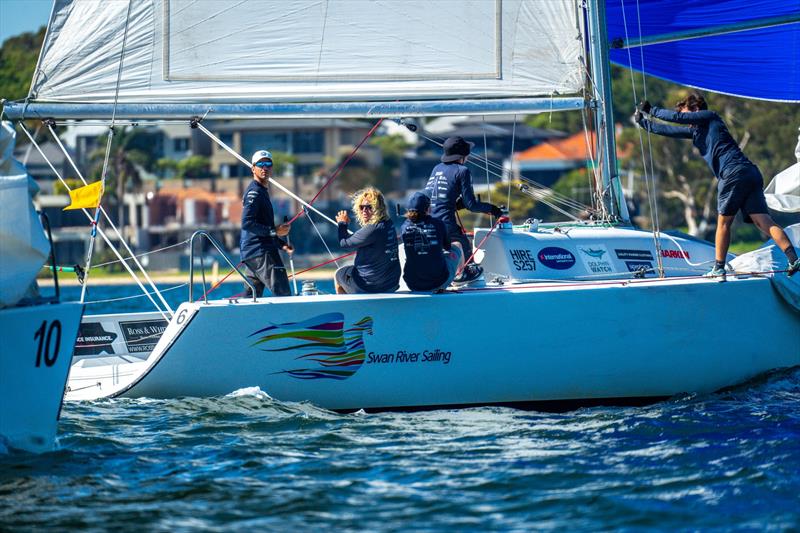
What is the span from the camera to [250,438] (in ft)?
24.9

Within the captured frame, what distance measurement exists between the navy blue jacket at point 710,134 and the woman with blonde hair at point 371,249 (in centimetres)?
218

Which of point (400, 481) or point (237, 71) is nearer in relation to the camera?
point (400, 481)

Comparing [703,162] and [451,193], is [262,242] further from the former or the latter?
[703,162]

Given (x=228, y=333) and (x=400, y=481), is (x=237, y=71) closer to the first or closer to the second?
(x=228, y=333)

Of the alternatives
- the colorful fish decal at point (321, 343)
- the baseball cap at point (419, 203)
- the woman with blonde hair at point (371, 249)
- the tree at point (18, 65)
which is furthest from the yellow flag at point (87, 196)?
the tree at point (18, 65)

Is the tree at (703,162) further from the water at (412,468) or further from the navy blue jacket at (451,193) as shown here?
the water at (412,468)

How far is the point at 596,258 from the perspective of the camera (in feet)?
30.9

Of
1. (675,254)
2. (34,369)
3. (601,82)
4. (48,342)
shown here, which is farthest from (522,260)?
(34,369)

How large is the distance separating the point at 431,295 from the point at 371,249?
1.85 ft

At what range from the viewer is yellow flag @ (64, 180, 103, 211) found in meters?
8.47

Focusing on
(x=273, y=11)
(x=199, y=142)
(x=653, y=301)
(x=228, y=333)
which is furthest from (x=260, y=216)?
(x=199, y=142)

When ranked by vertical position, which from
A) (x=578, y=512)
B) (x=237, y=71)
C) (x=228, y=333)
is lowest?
(x=578, y=512)

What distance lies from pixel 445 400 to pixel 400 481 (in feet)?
6.40

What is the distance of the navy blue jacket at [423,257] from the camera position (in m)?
8.46
